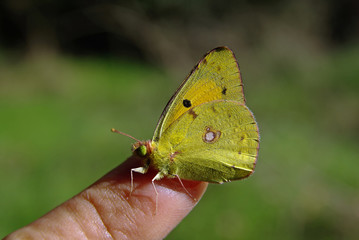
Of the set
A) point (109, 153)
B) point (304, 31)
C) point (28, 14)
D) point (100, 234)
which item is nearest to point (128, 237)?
point (100, 234)

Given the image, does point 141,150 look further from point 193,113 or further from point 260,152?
point 260,152

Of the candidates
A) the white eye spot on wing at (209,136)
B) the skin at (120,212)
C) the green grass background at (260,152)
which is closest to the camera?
the skin at (120,212)

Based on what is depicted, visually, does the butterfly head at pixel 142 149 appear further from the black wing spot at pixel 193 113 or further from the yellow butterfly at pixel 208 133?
the black wing spot at pixel 193 113

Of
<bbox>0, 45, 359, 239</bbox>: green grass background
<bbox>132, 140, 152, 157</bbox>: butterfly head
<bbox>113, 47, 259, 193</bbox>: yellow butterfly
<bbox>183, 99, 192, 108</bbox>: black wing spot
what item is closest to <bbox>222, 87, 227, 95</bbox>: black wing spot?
<bbox>113, 47, 259, 193</bbox>: yellow butterfly

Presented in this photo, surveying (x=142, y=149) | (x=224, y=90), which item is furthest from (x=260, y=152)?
(x=142, y=149)

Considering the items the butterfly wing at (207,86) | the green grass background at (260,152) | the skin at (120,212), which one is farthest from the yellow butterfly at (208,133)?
the green grass background at (260,152)

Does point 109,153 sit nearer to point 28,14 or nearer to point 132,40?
point 132,40

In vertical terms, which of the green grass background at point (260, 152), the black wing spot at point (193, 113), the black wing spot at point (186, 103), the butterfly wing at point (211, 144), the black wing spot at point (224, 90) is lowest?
the green grass background at point (260, 152)
